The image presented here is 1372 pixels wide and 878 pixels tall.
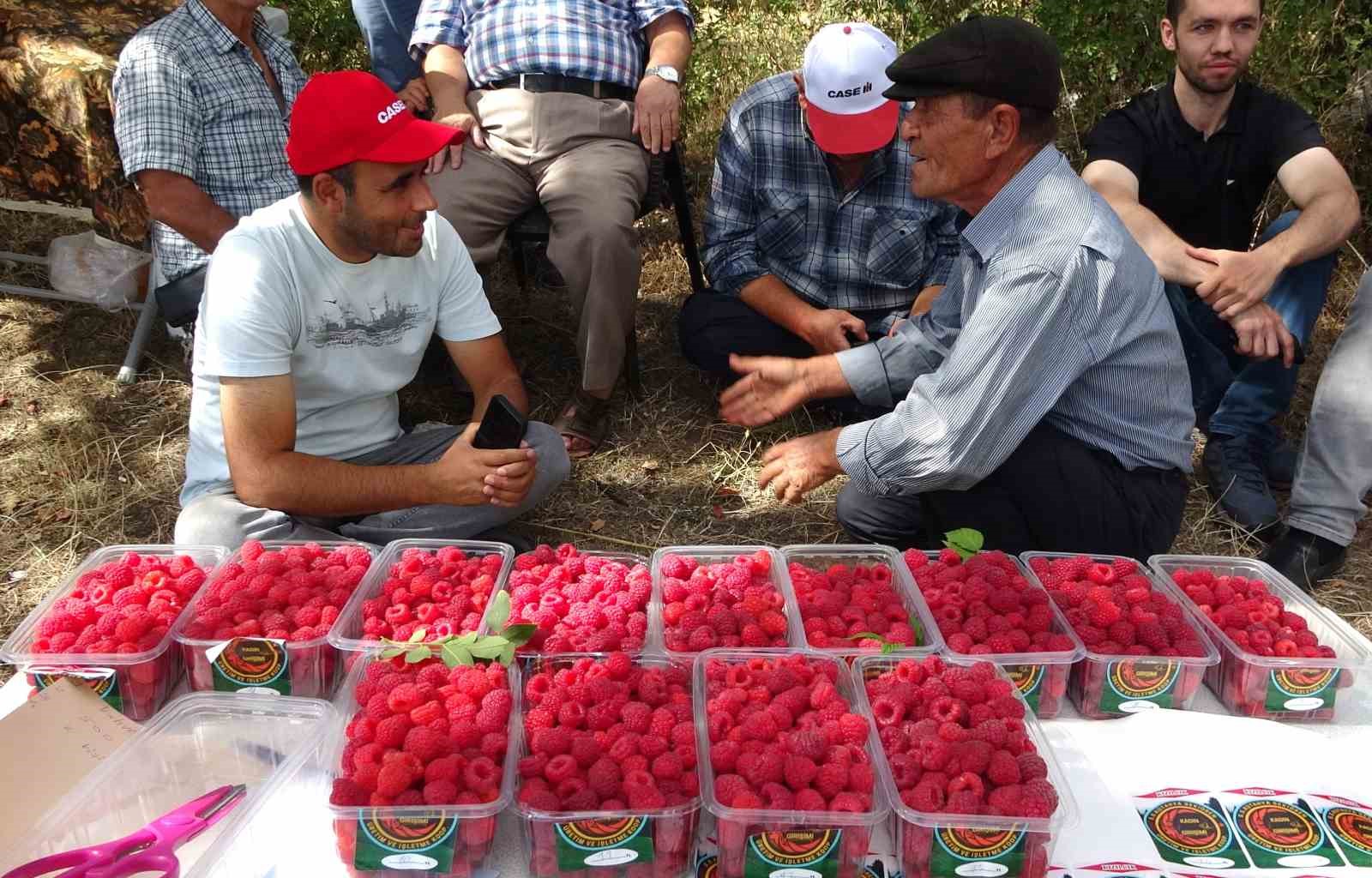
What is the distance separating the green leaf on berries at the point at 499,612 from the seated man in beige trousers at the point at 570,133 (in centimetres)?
163

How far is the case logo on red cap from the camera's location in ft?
6.99

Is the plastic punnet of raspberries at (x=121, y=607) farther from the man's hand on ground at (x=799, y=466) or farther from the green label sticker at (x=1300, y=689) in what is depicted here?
the green label sticker at (x=1300, y=689)

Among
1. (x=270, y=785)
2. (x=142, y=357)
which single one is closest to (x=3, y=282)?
(x=142, y=357)

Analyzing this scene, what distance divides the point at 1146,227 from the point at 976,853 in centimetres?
226

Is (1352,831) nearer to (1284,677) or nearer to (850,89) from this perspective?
(1284,677)

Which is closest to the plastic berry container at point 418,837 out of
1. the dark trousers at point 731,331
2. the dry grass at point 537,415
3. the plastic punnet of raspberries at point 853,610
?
the plastic punnet of raspberries at point 853,610

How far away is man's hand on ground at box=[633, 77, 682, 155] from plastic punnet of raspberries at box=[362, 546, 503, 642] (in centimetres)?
183

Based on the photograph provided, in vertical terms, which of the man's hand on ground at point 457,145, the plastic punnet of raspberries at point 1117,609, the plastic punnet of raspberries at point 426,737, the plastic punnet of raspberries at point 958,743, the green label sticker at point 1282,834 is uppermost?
the man's hand on ground at point 457,145

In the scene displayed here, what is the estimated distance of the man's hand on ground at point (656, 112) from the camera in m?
3.32

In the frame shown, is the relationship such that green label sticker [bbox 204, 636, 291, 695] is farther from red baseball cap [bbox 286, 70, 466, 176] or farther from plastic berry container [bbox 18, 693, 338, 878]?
red baseball cap [bbox 286, 70, 466, 176]

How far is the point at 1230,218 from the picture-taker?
3.31 m

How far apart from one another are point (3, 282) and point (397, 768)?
412 centimetres

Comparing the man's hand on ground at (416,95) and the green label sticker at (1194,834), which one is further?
the man's hand on ground at (416,95)

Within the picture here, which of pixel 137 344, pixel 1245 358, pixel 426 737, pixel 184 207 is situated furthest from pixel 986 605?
pixel 137 344
